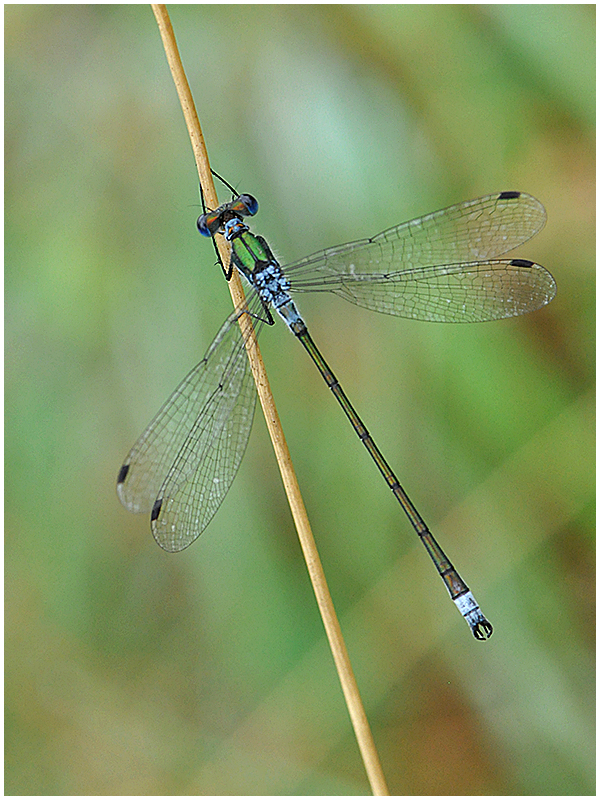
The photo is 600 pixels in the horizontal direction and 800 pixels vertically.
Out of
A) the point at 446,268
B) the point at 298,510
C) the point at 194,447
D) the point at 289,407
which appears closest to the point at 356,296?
the point at 446,268

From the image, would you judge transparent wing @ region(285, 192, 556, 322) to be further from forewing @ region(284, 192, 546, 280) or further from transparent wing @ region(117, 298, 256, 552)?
transparent wing @ region(117, 298, 256, 552)

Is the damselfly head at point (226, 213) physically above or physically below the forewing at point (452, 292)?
above

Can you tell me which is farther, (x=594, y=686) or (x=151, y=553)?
(x=151, y=553)

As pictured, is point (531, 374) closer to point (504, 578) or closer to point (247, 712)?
point (504, 578)

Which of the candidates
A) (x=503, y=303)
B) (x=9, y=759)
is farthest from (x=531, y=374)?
(x=9, y=759)

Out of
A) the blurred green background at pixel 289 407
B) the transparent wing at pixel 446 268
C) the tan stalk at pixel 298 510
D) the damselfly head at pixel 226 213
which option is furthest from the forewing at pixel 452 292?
the tan stalk at pixel 298 510

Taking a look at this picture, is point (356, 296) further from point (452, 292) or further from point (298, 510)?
point (298, 510)

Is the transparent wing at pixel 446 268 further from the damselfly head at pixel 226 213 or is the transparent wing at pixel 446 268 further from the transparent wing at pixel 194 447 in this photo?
the transparent wing at pixel 194 447

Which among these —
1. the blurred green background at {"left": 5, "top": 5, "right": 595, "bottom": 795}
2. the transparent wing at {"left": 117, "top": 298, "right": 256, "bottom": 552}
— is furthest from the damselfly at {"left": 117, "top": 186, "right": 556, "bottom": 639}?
the blurred green background at {"left": 5, "top": 5, "right": 595, "bottom": 795}
